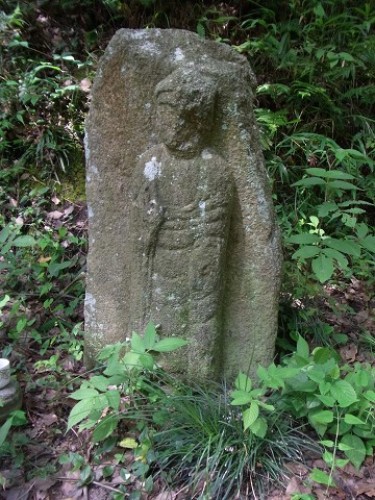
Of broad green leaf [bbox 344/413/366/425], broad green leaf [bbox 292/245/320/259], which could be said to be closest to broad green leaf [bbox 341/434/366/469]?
broad green leaf [bbox 344/413/366/425]

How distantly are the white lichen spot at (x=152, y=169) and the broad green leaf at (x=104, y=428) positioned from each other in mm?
1120

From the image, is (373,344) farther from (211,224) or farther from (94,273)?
(94,273)

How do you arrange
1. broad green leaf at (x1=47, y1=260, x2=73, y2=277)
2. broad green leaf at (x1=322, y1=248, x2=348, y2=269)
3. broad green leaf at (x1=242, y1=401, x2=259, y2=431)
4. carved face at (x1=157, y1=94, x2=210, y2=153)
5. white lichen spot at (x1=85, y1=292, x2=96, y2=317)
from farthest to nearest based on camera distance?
broad green leaf at (x1=47, y1=260, x2=73, y2=277) → white lichen spot at (x1=85, y1=292, x2=96, y2=317) → broad green leaf at (x1=322, y1=248, x2=348, y2=269) → carved face at (x1=157, y1=94, x2=210, y2=153) → broad green leaf at (x1=242, y1=401, x2=259, y2=431)

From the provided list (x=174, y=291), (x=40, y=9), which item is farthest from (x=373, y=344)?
(x=40, y=9)

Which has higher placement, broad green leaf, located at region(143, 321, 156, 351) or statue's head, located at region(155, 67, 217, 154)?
statue's head, located at region(155, 67, 217, 154)

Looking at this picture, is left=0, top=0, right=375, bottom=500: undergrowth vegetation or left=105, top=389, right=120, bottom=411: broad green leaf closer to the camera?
left=105, top=389, right=120, bottom=411: broad green leaf

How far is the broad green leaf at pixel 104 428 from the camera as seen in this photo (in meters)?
2.09

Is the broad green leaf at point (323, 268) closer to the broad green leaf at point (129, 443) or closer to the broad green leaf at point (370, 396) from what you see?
the broad green leaf at point (370, 396)

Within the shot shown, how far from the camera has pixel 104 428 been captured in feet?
6.95

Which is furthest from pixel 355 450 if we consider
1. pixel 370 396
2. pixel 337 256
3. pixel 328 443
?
pixel 337 256

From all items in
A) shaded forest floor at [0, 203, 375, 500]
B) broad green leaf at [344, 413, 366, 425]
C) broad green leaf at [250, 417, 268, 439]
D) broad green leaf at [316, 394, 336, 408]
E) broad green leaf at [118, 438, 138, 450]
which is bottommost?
shaded forest floor at [0, 203, 375, 500]

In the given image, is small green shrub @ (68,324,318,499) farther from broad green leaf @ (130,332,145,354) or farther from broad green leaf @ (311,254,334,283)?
broad green leaf @ (311,254,334,283)

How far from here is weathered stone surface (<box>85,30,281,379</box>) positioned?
2145 mm

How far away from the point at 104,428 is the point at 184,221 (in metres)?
1.02
